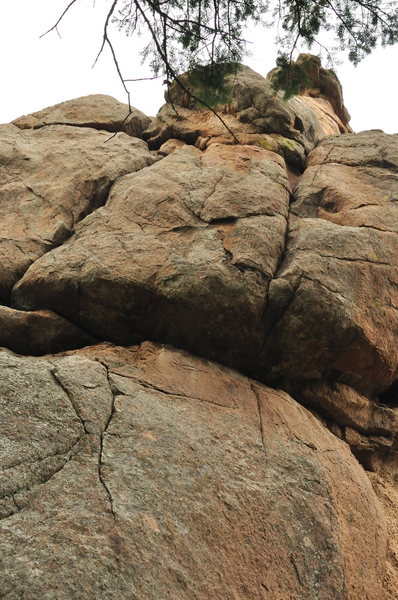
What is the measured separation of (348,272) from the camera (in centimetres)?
658

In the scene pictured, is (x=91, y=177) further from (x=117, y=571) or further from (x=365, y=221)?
(x=117, y=571)

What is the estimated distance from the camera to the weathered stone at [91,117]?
10812 mm

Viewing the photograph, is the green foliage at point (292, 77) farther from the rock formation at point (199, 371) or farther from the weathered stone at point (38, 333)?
the weathered stone at point (38, 333)

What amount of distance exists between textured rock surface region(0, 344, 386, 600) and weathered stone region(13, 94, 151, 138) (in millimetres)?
5953

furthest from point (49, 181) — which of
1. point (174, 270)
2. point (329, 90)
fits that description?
point (329, 90)

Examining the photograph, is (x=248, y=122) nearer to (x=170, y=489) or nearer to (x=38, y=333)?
(x=38, y=333)

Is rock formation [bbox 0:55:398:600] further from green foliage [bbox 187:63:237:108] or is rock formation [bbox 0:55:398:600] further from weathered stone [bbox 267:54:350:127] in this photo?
weathered stone [bbox 267:54:350:127]

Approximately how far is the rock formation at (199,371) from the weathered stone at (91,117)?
1.17 m

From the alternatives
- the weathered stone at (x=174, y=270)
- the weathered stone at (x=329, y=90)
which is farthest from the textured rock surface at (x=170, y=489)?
the weathered stone at (x=329, y=90)

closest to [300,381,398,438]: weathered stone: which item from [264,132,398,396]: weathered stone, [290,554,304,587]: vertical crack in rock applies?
[264,132,398,396]: weathered stone

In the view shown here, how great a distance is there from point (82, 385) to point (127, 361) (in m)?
0.84

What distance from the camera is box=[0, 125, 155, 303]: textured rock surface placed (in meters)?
7.60

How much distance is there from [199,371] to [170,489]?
5.50 feet

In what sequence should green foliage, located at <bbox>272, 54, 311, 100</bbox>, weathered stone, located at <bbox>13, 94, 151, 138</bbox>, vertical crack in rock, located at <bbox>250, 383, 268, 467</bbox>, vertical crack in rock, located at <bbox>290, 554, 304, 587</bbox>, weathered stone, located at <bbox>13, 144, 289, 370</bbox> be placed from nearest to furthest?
vertical crack in rock, located at <bbox>290, 554, 304, 587</bbox>
vertical crack in rock, located at <bbox>250, 383, 268, 467</bbox>
weathered stone, located at <bbox>13, 144, 289, 370</bbox>
green foliage, located at <bbox>272, 54, 311, 100</bbox>
weathered stone, located at <bbox>13, 94, 151, 138</bbox>
